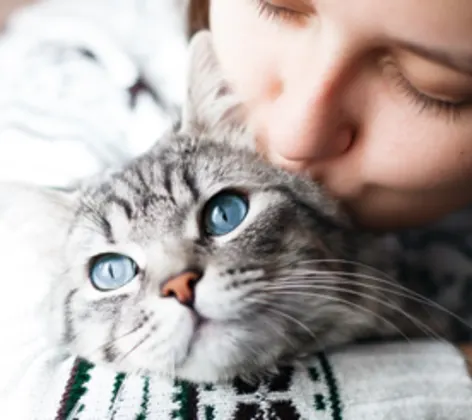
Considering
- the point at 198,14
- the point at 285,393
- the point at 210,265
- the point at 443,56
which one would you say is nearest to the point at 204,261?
the point at 210,265

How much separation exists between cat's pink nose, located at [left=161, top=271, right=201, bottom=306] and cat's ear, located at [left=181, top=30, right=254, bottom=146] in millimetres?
171

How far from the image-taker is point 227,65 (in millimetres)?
660

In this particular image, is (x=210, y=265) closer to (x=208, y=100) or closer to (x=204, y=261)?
(x=204, y=261)

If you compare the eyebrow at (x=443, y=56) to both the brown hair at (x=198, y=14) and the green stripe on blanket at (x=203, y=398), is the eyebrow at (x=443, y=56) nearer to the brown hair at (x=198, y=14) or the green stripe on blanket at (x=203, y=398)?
the green stripe on blanket at (x=203, y=398)

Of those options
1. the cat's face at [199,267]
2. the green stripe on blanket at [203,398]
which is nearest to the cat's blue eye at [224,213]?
the cat's face at [199,267]

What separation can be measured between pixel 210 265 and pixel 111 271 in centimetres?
10

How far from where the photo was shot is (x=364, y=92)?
552mm

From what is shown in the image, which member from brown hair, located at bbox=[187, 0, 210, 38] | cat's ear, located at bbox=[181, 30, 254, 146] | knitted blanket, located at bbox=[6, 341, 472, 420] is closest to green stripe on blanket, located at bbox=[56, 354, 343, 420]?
knitted blanket, located at bbox=[6, 341, 472, 420]

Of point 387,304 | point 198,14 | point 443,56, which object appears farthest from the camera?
point 198,14

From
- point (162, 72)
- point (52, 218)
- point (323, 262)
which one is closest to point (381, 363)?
point (323, 262)

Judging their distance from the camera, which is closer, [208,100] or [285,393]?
[285,393]

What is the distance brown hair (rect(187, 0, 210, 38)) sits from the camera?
842 millimetres

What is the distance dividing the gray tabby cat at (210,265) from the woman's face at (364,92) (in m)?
0.04

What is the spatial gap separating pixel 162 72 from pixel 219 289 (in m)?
0.45
